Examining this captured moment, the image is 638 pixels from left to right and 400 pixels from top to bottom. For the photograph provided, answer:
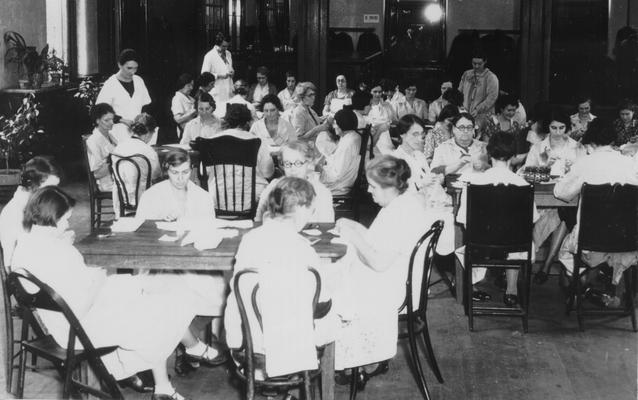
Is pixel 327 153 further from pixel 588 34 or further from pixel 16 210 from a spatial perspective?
pixel 588 34

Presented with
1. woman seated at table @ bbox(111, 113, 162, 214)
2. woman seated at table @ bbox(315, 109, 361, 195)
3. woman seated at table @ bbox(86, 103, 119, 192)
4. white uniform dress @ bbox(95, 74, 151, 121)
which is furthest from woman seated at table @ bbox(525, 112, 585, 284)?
white uniform dress @ bbox(95, 74, 151, 121)

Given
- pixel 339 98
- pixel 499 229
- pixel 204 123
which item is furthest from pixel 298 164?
pixel 339 98

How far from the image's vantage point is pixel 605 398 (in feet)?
12.3

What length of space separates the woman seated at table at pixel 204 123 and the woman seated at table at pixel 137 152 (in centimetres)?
90

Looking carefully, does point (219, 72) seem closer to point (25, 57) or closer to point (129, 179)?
point (25, 57)

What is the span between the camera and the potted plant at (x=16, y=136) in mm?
7898

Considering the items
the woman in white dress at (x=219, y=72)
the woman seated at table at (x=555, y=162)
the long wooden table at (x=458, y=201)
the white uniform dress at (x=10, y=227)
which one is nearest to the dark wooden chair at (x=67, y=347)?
the white uniform dress at (x=10, y=227)

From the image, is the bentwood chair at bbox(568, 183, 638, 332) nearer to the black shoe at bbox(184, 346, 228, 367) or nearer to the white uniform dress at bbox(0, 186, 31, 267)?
the black shoe at bbox(184, 346, 228, 367)

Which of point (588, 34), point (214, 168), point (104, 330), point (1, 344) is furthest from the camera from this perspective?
point (588, 34)

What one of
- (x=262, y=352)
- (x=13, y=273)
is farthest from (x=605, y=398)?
→ (x=13, y=273)

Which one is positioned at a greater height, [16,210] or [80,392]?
[16,210]

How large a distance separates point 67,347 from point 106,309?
0.26 meters

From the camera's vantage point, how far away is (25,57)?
8852mm

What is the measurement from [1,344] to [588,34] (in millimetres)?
12178
